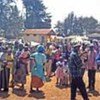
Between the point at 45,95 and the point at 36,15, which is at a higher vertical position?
the point at 36,15

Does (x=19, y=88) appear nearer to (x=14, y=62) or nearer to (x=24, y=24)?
(x=14, y=62)

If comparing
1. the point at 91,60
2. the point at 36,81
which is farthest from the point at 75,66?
the point at 91,60

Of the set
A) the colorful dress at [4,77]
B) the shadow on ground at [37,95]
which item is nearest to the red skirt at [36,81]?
the shadow on ground at [37,95]

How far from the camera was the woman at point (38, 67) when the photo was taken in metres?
13.8

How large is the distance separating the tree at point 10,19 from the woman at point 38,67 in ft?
239

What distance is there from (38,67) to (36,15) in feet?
262

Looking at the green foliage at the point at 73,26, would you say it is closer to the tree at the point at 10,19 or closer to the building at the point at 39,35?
the tree at the point at 10,19

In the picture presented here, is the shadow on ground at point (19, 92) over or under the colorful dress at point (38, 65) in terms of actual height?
under

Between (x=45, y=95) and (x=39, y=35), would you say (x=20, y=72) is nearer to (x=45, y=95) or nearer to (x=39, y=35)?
(x=45, y=95)

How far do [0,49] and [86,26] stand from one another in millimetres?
90333

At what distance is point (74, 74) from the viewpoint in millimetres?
11234

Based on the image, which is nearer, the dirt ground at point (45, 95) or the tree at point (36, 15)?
the dirt ground at point (45, 95)

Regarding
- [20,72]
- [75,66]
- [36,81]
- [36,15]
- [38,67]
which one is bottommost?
[36,81]

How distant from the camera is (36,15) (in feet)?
306
